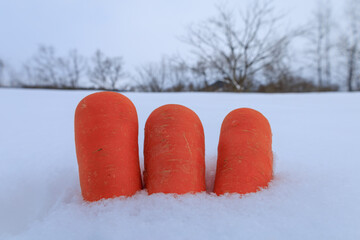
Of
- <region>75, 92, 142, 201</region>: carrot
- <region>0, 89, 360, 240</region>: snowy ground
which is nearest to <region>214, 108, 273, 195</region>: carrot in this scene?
<region>0, 89, 360, 240</region>: snowy ground

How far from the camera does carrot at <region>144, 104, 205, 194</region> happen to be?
18.3 inches

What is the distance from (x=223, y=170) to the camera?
521 millimetres

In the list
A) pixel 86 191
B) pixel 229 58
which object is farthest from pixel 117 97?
pixel 229 58

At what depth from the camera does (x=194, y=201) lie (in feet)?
1.35

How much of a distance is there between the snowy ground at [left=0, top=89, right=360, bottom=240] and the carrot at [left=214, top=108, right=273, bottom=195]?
0.03 m

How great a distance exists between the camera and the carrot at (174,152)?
47 centimetres

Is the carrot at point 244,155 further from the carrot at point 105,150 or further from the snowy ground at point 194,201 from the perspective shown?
the carrot at point 105,150

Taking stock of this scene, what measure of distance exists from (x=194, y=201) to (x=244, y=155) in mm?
180

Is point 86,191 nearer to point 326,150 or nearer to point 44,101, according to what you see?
point 326,150

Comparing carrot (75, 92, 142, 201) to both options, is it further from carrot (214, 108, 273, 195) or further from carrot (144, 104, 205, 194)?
carrot (214, 108, 273, 195)

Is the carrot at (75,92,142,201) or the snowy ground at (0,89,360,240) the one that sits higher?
the carrot at (75,92,142,201)

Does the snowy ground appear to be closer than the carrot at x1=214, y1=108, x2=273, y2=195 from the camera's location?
Yes

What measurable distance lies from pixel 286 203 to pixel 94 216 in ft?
1.15

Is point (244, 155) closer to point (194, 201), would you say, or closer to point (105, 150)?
point (194, 201)
